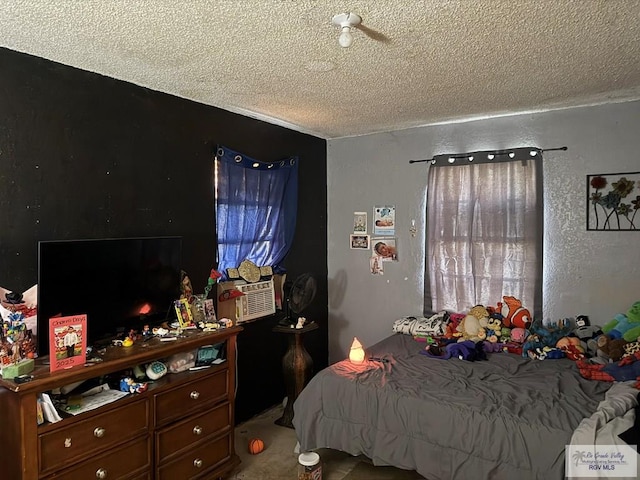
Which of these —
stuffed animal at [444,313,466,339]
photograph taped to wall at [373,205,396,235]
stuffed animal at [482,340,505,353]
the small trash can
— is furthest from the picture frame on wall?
the small trash can

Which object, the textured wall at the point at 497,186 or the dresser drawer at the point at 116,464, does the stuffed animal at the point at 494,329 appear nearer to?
the textured wall at the point at 497,186

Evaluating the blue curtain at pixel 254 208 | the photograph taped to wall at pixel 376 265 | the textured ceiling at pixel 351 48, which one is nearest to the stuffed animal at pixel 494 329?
the photograph taped to wall at pixel 376 265

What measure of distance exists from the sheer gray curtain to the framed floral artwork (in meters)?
0.37

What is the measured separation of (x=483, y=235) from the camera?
12.6ft

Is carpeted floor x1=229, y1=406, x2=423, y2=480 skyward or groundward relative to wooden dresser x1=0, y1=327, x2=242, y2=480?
groundward

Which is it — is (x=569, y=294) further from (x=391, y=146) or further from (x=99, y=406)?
(x=99, y=406)

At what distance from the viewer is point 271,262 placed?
389cm

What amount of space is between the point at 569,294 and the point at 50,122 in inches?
148

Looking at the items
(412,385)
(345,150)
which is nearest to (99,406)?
(412,385)

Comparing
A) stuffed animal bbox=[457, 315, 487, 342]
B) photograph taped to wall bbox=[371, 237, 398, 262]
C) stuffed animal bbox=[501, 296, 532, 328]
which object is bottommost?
stuffed animal bbox=[457, 315, 487, 342]

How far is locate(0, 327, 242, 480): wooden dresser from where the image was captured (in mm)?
1892

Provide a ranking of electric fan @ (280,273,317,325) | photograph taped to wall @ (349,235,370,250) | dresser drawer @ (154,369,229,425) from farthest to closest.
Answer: photograph taped to wall @ (349,235,370,250) < electric fan @ (280,273,317,325) < dresser drawer @ (154,369,229,425)

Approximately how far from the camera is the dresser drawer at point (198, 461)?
96.1 inches

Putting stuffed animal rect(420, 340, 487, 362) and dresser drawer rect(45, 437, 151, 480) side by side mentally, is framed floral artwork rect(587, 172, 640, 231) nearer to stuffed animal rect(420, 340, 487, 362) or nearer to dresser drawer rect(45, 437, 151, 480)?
stuffed animal rect(420, 340, 487, 362)
